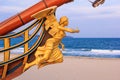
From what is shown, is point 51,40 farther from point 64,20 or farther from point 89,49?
point 89,49

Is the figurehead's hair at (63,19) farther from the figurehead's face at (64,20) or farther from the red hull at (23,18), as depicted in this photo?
the red hull at (23,18)

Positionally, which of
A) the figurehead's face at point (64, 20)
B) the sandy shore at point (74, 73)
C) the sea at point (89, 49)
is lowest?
the sandy shore at point (74, 73)

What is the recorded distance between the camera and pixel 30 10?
3.23m

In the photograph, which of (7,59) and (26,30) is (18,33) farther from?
(7,59)

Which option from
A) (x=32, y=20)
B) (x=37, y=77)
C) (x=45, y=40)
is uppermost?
(x=32, y=20)

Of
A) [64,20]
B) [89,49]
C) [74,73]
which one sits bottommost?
[74,73]

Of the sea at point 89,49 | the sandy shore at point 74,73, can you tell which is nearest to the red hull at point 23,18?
the sandy shore at point 74,73

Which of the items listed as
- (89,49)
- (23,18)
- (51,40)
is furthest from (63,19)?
(89,49)

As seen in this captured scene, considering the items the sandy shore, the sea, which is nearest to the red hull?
the sandy shore

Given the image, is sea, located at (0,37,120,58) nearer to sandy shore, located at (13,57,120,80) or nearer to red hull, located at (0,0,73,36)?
sandy shore, located at (13,57,120,80)

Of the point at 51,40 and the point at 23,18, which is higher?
the point at 23,18

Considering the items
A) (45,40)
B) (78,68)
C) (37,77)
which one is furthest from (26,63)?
(78,68)

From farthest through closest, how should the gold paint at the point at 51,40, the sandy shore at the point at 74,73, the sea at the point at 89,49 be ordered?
1. the sea at the point at 89,49
2. the sandy shore at the point at 74,73
3. the gold paint at the point at 51,40

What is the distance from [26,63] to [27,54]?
0.09m
